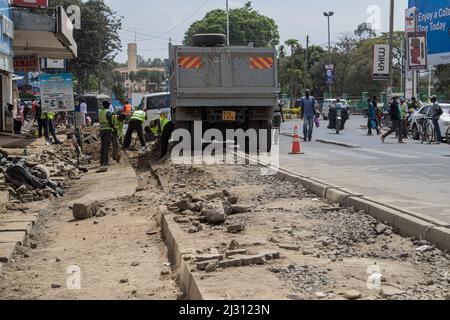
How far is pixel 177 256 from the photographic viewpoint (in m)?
6.20

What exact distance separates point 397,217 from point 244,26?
82.5 meters

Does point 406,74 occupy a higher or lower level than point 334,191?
higher

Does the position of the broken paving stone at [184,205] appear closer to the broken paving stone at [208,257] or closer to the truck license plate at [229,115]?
the broken paving stone at [208,257]

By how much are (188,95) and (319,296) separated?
37.5 feet

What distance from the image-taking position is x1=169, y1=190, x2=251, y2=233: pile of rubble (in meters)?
7.27

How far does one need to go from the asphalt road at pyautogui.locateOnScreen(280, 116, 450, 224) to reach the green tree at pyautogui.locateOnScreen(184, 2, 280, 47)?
69.7 meters

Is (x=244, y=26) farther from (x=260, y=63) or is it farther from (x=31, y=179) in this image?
(x=31, y=179)

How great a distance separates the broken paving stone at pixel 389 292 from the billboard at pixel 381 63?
1061 inches

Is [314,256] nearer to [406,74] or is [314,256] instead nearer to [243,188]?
[243,188]

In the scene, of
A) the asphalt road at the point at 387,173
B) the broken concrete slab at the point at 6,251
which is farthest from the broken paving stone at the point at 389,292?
the broken concrete slab at the point at 6,251

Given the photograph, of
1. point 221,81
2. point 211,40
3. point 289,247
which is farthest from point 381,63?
point 289,247

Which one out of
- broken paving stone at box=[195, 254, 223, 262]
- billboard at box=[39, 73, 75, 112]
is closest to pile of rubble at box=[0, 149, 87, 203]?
billboard at box=[39, 73, 75, 112]
